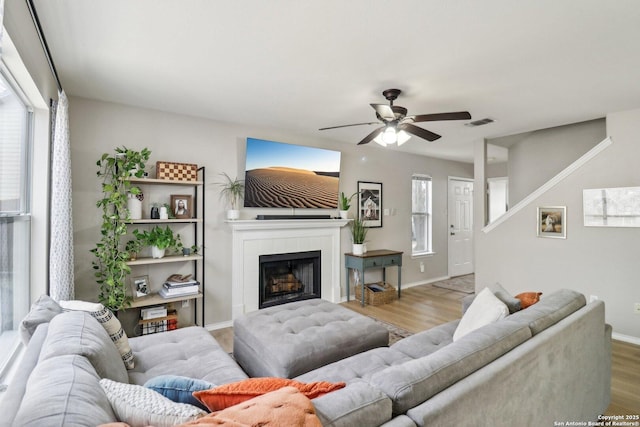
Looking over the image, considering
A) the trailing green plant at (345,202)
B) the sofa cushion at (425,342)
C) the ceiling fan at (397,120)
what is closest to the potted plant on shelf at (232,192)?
the trailing green plant at (345,202)

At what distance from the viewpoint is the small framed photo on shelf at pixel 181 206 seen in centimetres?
333

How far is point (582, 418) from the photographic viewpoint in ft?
5.92

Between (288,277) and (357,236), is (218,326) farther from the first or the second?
(357,236)

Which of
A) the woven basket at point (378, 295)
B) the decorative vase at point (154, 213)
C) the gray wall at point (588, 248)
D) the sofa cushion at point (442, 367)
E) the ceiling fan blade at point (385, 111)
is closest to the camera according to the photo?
the sofa cushion at point (442, 367)

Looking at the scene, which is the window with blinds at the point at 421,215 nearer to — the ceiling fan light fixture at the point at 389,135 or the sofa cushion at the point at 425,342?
the ceiling fan light fixture at the point at 389,135

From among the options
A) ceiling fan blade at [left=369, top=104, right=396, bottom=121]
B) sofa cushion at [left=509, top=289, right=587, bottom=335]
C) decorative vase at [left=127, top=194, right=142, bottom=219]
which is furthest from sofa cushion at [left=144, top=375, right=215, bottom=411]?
decorative vase at [left=127, top=194, right=142, bottom=219]

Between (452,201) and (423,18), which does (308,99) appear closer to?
(423,18)

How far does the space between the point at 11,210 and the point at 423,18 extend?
106 inches

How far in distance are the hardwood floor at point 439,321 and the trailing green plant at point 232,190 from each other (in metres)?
1.47

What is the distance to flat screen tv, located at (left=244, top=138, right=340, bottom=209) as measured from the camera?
383 centimetres

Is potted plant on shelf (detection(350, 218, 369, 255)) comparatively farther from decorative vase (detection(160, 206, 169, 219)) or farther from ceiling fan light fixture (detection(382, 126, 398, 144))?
decorative vase (detection(160, 206, 169, 219))

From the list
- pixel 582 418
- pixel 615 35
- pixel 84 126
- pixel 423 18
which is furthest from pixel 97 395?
pixel 615 35


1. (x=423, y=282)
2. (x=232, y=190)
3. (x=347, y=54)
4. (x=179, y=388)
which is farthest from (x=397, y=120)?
(x=423, y=282)

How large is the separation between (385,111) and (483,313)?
5.14 ft
